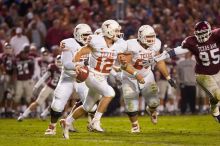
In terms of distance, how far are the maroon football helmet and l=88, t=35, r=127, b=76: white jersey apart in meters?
1.37

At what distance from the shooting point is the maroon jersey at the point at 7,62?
1734 cm

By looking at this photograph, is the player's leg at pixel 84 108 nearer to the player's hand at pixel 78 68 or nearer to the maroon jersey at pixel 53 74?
the player's hand at pixel 78 68

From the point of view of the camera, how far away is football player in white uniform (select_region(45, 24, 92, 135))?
11.3m

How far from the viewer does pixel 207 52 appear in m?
11.7

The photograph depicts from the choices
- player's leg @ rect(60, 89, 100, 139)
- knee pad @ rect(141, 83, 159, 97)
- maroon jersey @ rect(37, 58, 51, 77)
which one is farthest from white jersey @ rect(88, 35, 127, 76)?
maroon jersey @ rect(37, 58, 51, 77)

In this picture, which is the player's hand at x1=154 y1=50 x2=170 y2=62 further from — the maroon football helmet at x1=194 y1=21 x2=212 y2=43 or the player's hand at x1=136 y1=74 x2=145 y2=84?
the player's hand at x1=136 y1=74 x2=145 y2=84

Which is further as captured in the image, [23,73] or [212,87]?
[23,73]

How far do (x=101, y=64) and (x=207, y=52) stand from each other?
178 centimetres

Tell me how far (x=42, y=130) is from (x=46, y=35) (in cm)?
629

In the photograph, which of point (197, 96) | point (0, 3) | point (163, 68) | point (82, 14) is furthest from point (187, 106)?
point (163, 68)

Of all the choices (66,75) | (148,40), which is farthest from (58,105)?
(148,40)

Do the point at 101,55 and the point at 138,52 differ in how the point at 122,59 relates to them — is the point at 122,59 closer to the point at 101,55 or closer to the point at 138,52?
the point at 101,55

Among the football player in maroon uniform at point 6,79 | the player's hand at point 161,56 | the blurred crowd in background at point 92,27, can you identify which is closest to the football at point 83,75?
the player's hand at point 161,56

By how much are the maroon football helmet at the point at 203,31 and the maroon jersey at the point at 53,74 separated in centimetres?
493
